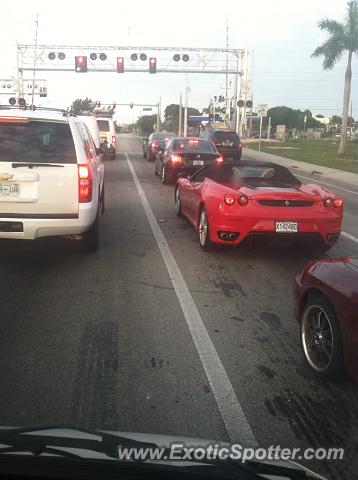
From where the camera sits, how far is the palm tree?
33.1 meters

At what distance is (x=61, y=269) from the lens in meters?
6.68

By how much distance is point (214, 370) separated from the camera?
3945 mm

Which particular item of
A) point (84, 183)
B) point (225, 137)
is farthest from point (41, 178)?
point (225, 137)

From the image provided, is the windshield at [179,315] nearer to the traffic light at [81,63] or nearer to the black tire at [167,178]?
the black tire at [167,178]

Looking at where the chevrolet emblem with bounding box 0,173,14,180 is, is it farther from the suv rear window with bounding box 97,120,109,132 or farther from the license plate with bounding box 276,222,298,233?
the suv rear window with bounding box 97,120,109,132

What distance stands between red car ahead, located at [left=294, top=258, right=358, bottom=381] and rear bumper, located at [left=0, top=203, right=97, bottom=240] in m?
2.95

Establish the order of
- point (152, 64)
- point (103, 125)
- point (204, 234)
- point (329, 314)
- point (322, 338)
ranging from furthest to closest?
point (152, 64) → point (103, 125) → point (204, 234) → point (322, 338) → point (329, 314)

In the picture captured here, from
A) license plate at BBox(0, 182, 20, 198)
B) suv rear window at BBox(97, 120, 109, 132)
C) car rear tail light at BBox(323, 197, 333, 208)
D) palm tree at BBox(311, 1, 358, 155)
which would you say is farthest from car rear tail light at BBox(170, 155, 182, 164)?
palm tree at BBox(311, 1, 358, 155)

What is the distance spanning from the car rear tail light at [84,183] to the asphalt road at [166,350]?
931mm

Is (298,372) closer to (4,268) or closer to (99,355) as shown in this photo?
(99,355)

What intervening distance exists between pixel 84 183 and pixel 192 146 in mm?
10341

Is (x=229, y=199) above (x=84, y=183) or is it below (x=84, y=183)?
below

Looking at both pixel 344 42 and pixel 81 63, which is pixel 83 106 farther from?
pixel 344 42

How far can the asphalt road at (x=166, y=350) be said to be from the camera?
3.24m
